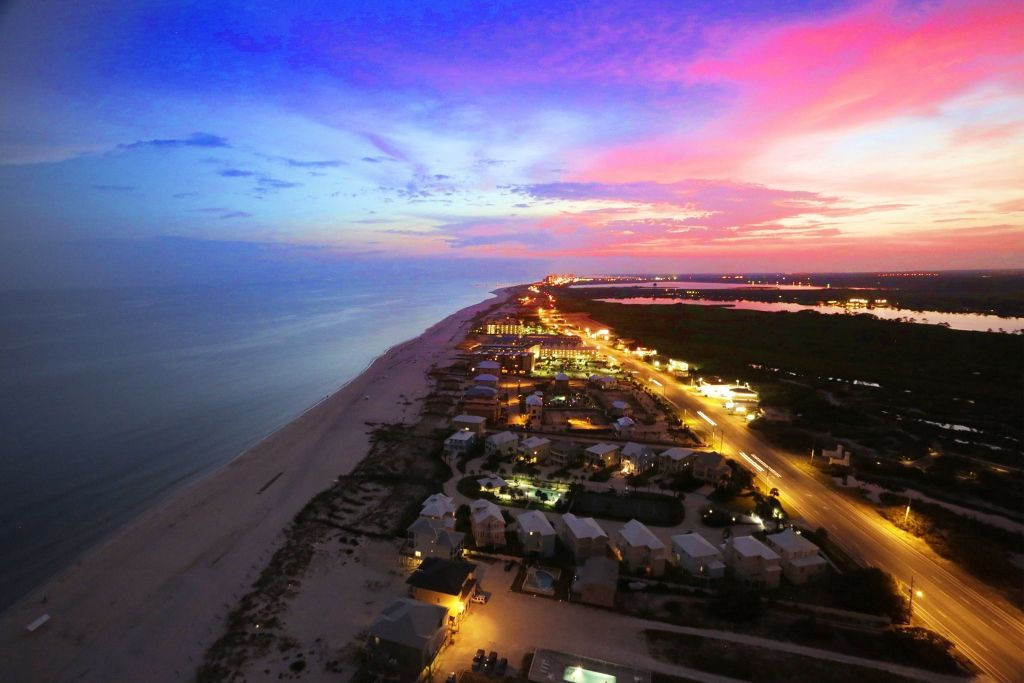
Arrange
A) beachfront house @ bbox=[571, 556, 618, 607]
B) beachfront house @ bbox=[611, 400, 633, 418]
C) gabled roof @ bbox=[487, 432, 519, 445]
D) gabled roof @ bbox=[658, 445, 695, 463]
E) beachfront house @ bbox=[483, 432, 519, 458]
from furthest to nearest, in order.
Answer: beachfront house @ bbox=[611, 400, 633, 418], gabled roof @ bbox=[487, 432, 519, 445], beachfront house @ bbox=[483, 432, 519, 458], gabled roof @ bbox=[658, 445, 695, 463], beachfront house @ bbox=[571, 556, 618, 607]

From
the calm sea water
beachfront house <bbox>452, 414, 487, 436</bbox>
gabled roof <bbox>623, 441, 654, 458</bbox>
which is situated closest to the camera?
the calm sea water

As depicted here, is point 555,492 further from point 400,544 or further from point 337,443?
point 337,443

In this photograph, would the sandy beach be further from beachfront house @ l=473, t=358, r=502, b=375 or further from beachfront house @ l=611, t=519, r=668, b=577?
beachfront house @ l=473, t=358, r=502, b=375

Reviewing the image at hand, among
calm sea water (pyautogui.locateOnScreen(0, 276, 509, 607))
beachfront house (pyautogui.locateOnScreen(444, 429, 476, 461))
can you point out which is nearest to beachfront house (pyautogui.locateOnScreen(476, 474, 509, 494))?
beachfront house (pyautogui.locateOnScreen(444, 429, 476, 461))

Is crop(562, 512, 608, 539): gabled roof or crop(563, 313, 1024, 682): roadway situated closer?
crop(563, 313, 1024, 682): roadway

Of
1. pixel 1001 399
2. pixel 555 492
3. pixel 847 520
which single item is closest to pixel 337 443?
pixel 555 492

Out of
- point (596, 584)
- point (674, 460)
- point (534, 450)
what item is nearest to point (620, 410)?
point (674, 460)

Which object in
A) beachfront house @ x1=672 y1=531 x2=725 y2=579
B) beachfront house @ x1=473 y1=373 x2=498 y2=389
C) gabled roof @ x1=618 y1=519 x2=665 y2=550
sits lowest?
beachfront house @ x1=672 y1=531 x2=725 y2=579
